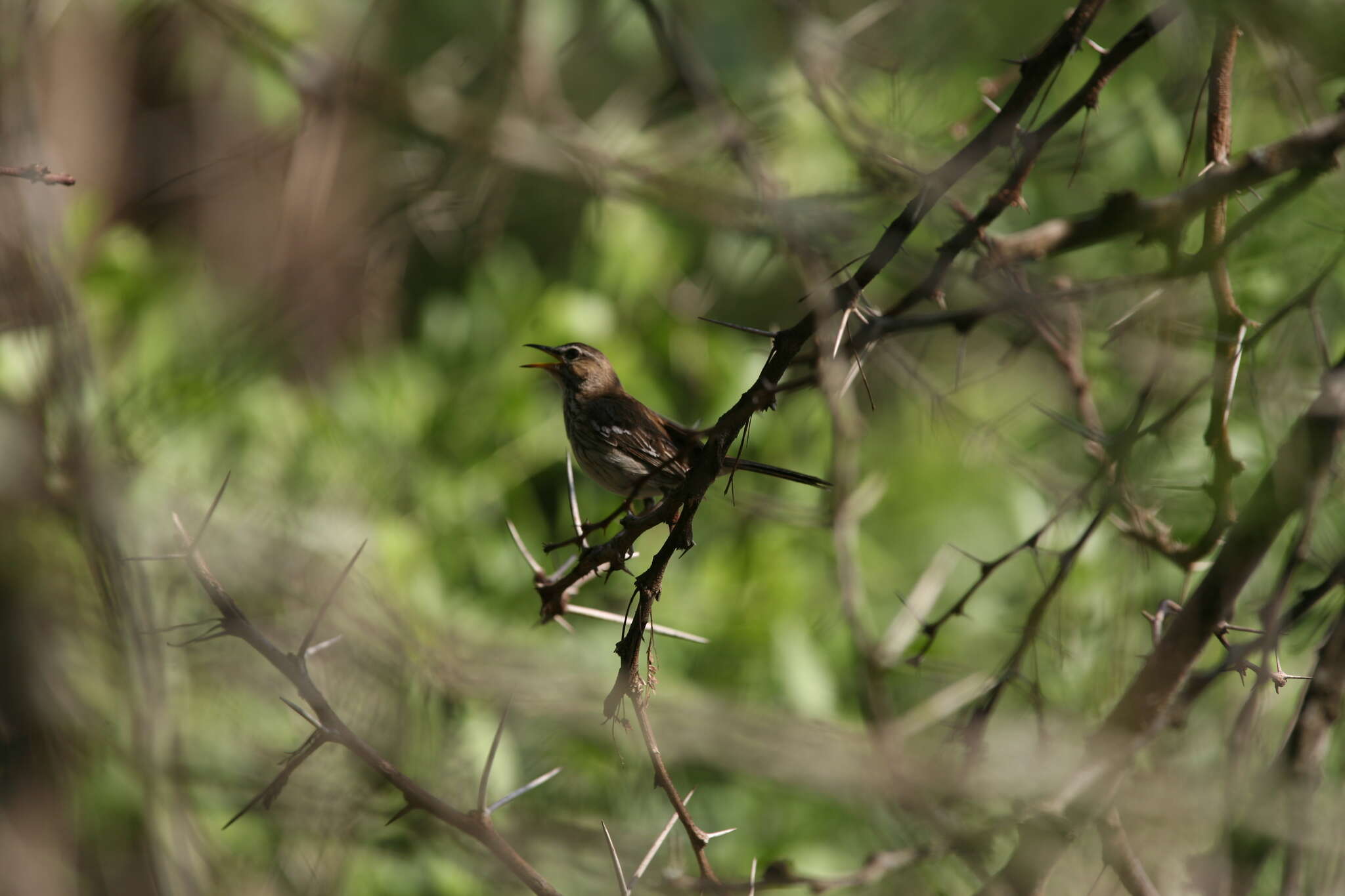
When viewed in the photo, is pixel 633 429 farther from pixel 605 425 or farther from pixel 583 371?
pixel 583 371

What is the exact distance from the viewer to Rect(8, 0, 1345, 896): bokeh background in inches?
125

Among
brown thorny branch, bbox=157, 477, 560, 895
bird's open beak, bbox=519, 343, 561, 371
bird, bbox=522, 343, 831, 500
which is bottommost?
bird, bbox=522, 343, 831, 500

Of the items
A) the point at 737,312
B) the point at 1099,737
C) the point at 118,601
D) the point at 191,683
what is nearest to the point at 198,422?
the point at 191,683

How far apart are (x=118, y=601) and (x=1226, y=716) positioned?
319 centimetres

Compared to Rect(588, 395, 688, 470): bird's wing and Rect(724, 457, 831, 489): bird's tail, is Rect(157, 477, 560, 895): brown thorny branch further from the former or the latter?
Rect(588, 395, 688, 470): bird's wing

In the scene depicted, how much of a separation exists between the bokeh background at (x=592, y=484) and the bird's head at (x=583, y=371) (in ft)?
0.41

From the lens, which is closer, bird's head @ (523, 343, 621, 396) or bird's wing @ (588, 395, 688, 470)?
bird's wing @ (588, 395, 688, 470)

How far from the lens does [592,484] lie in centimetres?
→ 569

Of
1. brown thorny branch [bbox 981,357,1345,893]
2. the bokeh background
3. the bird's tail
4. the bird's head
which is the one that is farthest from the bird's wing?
brown thorny branch [bbox 981,357,1345,893]

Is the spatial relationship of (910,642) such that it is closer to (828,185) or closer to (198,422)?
(828,185)

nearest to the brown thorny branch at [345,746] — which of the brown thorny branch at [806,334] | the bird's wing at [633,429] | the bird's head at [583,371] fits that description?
the brown thorny branch at [806,334]

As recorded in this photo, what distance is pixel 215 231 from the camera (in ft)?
30.9

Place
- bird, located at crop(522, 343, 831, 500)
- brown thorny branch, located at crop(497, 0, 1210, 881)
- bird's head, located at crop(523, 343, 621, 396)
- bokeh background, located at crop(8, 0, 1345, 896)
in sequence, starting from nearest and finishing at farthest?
brown thorny branch, located at crop(497, 0, 1210, 881), bokeh background, located at crop(8, 0, 1345, 896), bird, located at crop(522, 343, 831, 500), bird's head, located at crop(523, 343, 621, 396)

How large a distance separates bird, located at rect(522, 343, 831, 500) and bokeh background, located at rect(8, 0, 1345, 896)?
0.58ft
